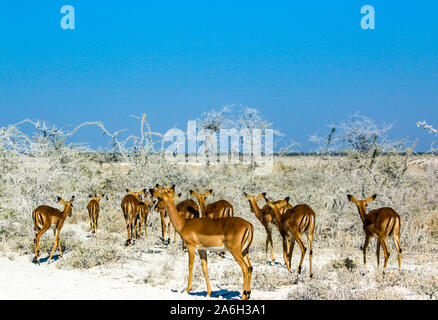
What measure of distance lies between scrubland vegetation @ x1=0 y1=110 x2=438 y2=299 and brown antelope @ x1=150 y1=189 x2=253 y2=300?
3.44ft

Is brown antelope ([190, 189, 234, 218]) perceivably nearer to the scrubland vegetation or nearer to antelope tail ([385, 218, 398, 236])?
the scrubland vegetation

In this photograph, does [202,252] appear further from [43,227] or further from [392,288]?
[43,227]

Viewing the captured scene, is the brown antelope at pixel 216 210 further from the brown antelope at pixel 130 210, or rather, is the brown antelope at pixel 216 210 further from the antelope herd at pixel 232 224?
the brown antelope at pixel 130 210

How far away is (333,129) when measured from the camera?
15859 mm

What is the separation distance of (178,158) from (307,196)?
5616 millimetres

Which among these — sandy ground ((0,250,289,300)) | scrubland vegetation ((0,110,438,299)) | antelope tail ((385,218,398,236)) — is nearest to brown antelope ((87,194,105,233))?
scrubland vegetation ((0,110,438,299))

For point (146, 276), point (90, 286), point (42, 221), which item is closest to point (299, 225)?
point (146, 276)

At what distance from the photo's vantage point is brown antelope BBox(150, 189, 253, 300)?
278 inches

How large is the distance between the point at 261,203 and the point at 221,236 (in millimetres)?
8554

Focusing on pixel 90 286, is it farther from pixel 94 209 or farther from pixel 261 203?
pixel 261 203

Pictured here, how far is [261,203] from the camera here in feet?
51.3

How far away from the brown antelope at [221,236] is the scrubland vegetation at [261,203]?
1.05 metres

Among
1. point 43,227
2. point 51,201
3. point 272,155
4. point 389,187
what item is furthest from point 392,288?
point 272,155

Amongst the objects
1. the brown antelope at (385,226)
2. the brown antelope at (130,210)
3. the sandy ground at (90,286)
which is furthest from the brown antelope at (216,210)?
the brown antelope at (385,226)
